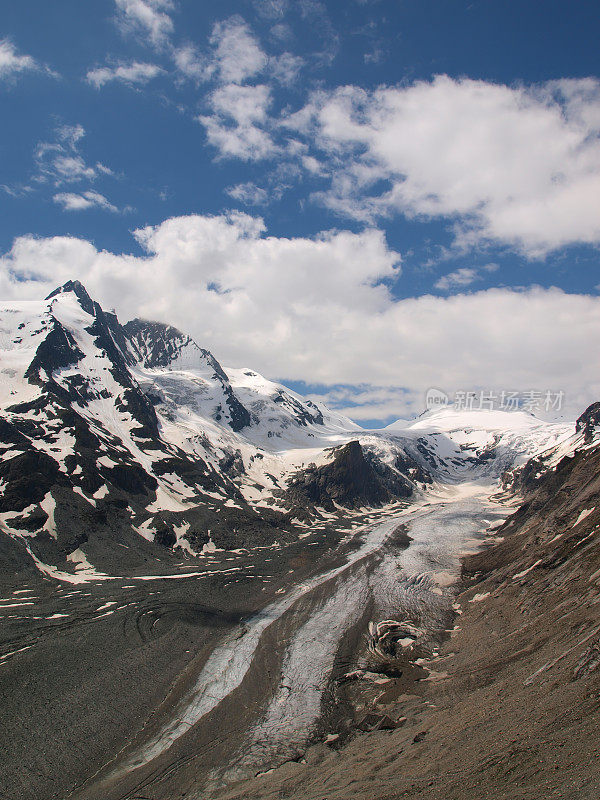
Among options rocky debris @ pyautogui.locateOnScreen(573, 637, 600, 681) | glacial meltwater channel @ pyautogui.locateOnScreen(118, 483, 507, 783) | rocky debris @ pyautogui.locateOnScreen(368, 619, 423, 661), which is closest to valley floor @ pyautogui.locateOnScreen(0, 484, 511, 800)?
glacial meltwater channel @ pyautogui.locateOnScreen(118, 483, 507, 783)

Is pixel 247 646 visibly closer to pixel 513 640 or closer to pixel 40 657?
pixel 40 657

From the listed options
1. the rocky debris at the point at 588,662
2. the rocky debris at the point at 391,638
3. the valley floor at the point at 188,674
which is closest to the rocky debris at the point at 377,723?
the valley floor at the point at 188,674

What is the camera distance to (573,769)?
1825 centimetres

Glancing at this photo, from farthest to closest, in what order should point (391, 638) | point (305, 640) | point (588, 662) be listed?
1. point (305, 640)
2. point (391, 638)
3. point (588, 662)

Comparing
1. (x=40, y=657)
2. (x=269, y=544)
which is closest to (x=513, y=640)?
(x=40, y=657)

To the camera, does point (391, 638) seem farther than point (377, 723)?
Yes

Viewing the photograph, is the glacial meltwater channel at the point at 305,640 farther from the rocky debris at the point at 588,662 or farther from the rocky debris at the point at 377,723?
the rocky debris at the point at 588,662

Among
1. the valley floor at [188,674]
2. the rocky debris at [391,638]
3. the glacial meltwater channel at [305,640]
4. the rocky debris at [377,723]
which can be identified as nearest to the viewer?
the valley floor at [188,674]

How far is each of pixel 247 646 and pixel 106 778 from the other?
26.9 metres

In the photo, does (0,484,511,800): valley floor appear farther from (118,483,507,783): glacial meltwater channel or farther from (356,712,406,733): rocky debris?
(356,712,406,733): rocky debris

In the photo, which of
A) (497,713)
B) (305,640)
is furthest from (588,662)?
(305,640)

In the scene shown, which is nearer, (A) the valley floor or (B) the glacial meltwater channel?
(A) the valley floor

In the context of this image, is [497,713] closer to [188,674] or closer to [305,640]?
[305,640]

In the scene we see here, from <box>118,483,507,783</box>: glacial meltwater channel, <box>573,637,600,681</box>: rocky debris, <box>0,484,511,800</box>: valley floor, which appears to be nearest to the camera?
<box>573,637,600,681</box>: rocky debris
